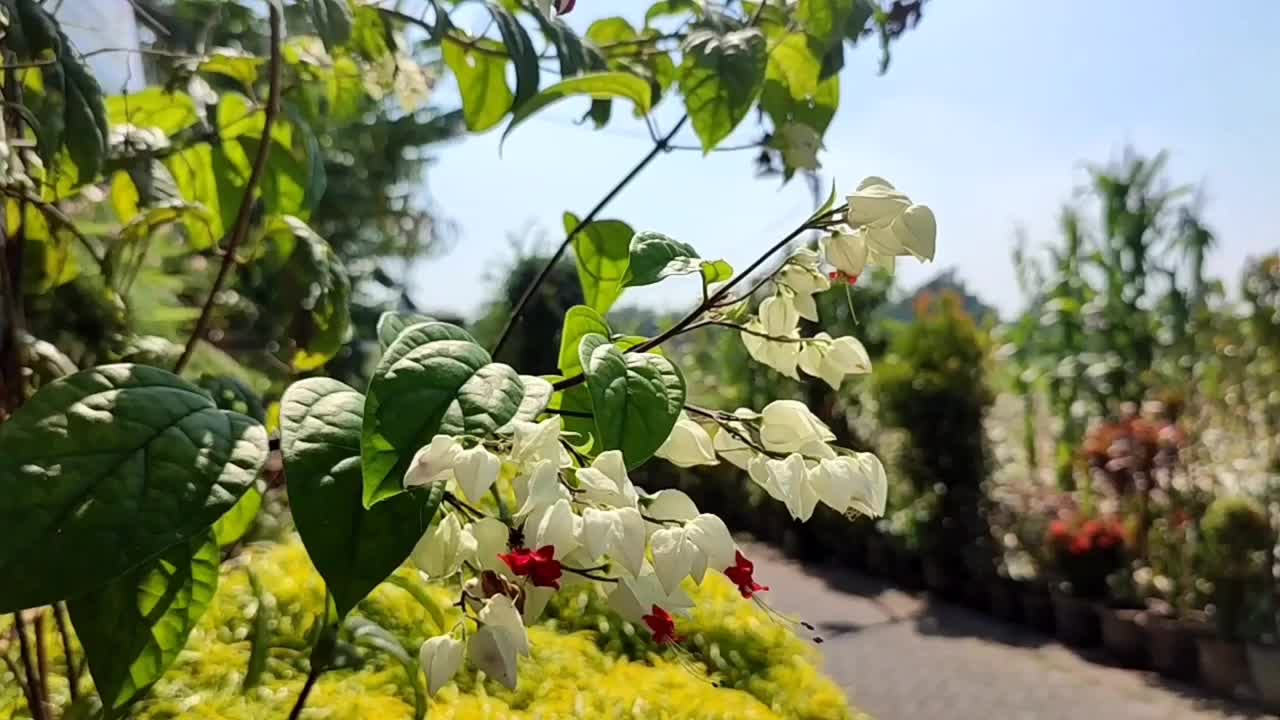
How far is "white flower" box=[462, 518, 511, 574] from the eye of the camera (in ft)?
1.24

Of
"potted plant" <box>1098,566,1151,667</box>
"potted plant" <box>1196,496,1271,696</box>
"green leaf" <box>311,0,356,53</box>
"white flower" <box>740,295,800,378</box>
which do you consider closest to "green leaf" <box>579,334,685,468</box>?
"white flower" <box>740,295,800,378</box>

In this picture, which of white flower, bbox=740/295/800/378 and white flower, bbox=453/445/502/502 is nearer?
white flower, bbox=453/445/502/502

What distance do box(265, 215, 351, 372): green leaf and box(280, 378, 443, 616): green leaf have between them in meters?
0.43

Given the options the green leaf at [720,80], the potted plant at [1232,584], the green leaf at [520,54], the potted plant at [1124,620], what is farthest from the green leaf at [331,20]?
the potted plant at [1124,620]

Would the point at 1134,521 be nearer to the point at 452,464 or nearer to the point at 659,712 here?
the point at 659,712

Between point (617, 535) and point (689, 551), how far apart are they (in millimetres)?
39

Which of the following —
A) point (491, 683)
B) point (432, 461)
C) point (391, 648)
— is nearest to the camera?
point (432, 461)

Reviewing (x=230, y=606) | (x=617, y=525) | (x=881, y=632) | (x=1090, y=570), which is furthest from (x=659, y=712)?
(x=1090, y=570)

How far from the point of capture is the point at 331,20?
519mm

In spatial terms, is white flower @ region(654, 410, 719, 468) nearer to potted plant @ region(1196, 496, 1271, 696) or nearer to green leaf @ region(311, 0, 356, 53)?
green leaf @ region(311, 0, 356, 53)

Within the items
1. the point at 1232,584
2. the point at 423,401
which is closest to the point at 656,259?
the point at 423,401

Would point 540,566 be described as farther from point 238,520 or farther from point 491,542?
point 238,520

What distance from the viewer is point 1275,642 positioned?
9.85 ft

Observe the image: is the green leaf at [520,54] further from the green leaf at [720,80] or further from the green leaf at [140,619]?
the green leaf at [140,619]
